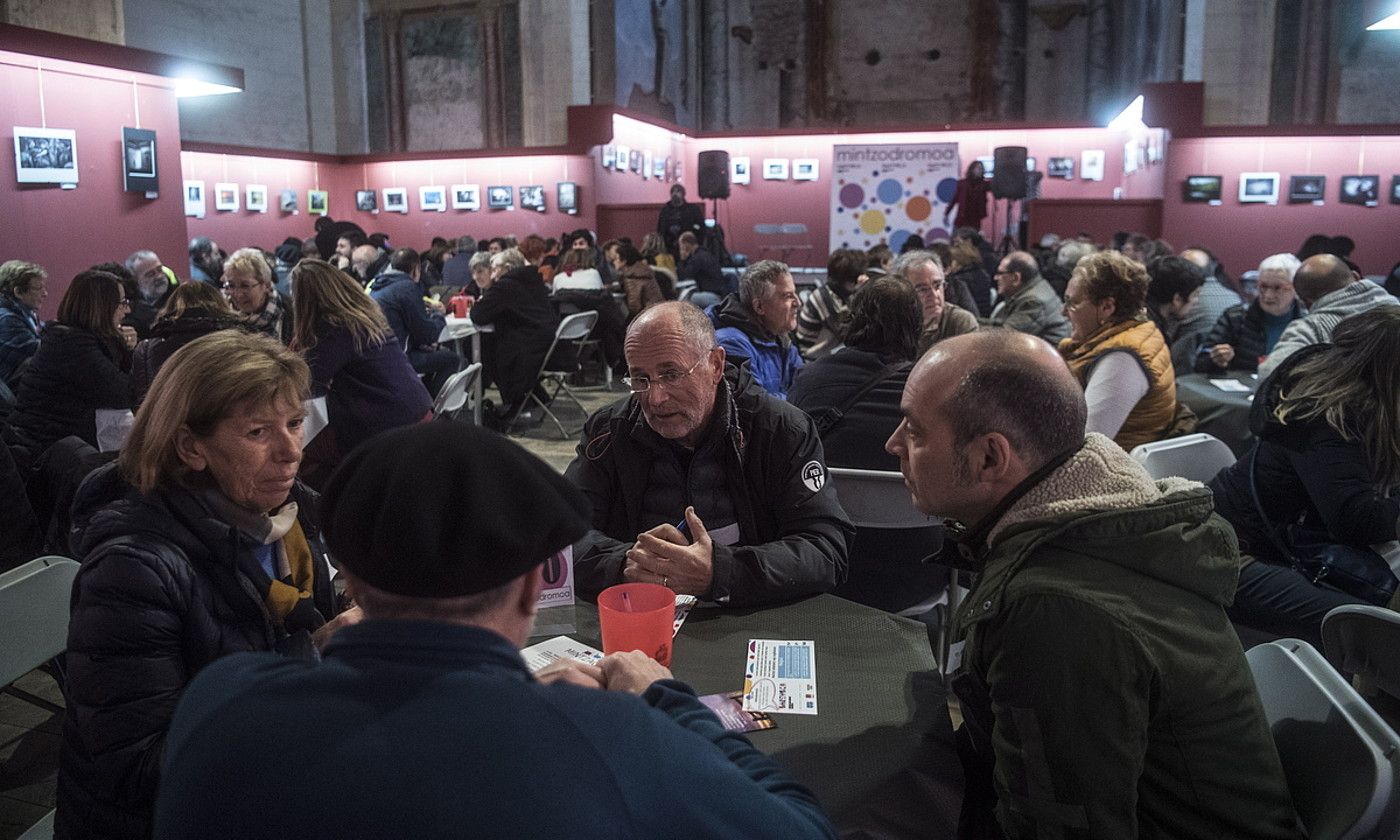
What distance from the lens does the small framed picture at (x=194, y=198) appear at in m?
12.6

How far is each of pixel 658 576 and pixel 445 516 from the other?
126 centimetres

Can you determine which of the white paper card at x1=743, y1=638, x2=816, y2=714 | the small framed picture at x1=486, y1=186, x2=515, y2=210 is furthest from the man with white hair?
the small framed picture at x1=486, y1=186, x2=515, y2=210

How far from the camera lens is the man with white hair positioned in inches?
219

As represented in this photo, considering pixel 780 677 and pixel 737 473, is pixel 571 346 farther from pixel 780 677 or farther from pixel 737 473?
pixel 780 677

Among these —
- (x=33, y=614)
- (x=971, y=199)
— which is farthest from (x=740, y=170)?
(x=33, y=614)

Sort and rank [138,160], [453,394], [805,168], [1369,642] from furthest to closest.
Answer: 1. [805,168]
2. [138,160]
3. [453,394]
4. [1369,642]

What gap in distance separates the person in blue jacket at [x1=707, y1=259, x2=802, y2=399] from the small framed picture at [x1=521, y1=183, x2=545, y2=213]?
415 inches

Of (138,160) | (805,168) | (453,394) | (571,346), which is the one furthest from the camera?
(805,168)

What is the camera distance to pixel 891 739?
1.57 metres

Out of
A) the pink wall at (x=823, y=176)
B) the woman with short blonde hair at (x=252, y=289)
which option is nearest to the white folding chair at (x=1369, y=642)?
the woman with short blonde hair at (x=252, y=289)

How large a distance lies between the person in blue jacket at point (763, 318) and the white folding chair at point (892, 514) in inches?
64.7

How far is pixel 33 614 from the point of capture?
7.08 feet

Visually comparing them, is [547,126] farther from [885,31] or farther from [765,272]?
[765,272]

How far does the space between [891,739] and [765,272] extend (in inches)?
131
